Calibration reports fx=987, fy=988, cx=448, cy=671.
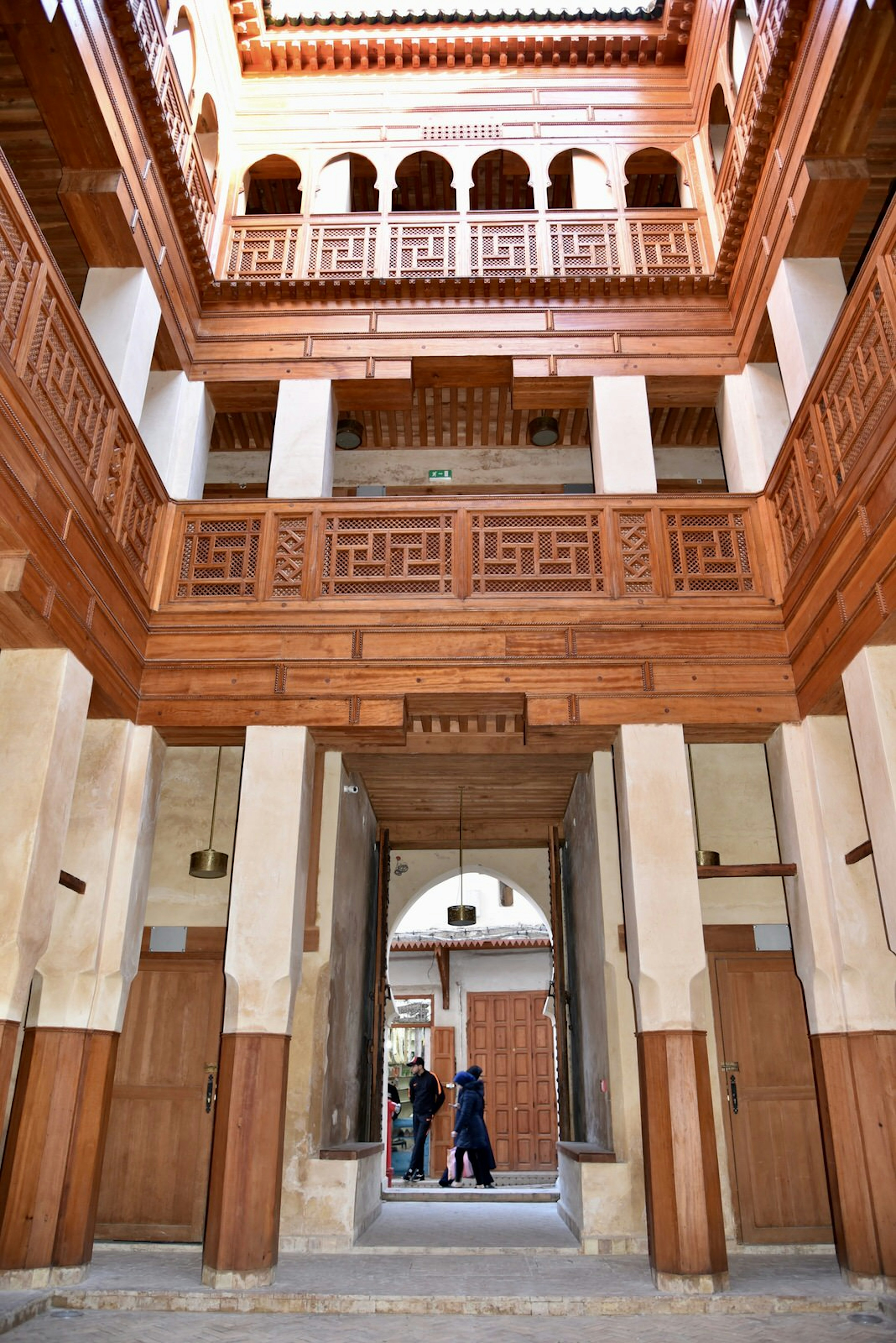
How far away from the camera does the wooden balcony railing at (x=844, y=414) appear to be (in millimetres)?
5109

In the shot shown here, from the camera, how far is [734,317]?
841 centimetres

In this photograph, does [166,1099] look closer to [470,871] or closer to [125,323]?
[125,323]

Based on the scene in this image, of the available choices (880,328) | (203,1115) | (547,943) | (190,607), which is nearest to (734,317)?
(880,328)

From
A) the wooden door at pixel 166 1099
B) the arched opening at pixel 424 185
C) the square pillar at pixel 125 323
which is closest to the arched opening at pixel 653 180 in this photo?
the arched opening at pixel 424 185

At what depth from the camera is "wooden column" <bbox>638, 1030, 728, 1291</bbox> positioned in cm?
542

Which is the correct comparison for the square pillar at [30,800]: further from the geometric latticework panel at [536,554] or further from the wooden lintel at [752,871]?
the wooden lintel at [752,871]

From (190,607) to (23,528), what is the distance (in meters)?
2.08

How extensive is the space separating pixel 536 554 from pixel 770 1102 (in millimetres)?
→ 4443

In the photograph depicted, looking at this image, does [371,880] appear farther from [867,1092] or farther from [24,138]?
[24,138]

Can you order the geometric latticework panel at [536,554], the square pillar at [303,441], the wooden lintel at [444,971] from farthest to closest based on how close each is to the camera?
the wooden lintel at [444,971], the square pillar at [303,441], the geometric latticework panel at [536,554]

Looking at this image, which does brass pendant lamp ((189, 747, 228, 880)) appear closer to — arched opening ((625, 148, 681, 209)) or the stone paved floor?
the stone paved floor

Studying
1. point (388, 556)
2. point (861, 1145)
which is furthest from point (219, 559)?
point (861, 1145)

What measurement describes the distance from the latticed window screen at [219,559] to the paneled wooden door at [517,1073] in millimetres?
10992

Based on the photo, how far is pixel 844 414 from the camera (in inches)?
229
